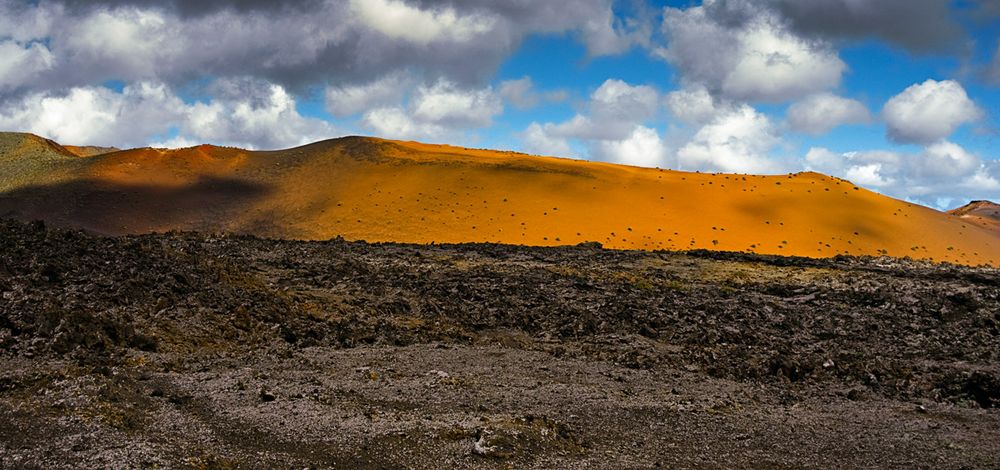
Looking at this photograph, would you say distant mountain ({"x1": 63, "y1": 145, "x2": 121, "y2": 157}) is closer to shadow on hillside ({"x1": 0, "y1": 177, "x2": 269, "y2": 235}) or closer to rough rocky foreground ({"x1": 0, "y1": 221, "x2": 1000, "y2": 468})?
shadow on hillside ({"x1": 0, "y1": 177, "x2": 269, "y2": 235})

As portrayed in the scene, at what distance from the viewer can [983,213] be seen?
2339 inches

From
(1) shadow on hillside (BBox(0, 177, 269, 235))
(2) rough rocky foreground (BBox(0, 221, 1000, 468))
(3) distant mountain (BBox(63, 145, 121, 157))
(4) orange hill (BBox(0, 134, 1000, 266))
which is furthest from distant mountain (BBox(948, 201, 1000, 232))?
(3) distant mountain (BBox(63, 145, 121, 157))

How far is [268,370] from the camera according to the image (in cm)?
1198

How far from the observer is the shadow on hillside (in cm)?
3488

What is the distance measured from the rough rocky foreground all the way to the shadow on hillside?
1504 cm

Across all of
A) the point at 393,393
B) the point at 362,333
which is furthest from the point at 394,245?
the point at 393,393

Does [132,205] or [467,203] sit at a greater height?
[467,203]

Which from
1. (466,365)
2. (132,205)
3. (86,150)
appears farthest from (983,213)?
(86,150)

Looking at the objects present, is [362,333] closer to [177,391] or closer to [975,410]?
[177,391]

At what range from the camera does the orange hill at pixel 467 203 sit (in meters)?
35.8

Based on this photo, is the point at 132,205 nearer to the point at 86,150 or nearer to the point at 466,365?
the point at 466,365

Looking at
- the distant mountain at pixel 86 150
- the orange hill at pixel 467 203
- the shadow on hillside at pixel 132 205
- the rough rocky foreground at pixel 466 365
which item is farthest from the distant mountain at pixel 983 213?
the distant mountain at pixel 86 150

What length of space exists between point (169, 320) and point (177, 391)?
3.87 metres

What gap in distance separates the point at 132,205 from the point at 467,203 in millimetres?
16454
